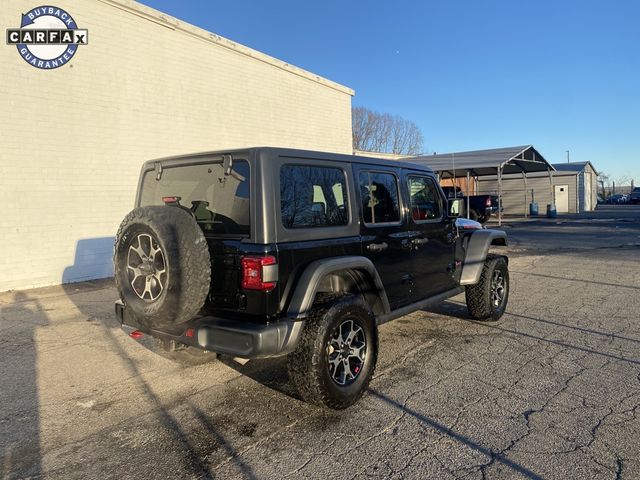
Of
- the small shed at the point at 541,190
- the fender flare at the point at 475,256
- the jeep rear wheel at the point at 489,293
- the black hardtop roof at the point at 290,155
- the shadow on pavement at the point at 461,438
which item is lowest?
the shadow on pavement at the point at 461,438

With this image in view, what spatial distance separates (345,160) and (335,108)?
12538mm

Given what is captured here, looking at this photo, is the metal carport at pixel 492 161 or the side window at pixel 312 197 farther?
the metal carport at pixel 492 161

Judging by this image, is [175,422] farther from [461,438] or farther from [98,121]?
[98,121]

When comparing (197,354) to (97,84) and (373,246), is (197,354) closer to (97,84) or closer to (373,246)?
(373,246)

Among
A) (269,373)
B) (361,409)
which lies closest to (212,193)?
(269,373)

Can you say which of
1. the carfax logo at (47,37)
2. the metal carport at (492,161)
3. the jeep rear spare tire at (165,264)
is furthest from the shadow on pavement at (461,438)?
the metal carport at (492,161)

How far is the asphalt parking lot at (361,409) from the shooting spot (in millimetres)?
2871

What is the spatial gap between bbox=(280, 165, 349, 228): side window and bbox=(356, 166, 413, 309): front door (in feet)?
0.89

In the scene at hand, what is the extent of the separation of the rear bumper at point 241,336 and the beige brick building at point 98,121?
7004 mm

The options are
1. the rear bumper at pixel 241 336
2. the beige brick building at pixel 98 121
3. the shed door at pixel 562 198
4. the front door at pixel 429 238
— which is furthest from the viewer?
the shed door at pixel 562 198

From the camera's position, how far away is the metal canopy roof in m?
22.4

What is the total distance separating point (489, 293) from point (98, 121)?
8.53 m

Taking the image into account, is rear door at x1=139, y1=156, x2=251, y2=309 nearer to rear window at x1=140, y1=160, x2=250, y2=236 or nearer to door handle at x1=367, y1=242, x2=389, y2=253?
rear window at x1=140, y1=160, x2=250, y2=236

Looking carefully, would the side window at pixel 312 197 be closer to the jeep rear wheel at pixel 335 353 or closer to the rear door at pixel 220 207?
the rear door at pixel 220 207
